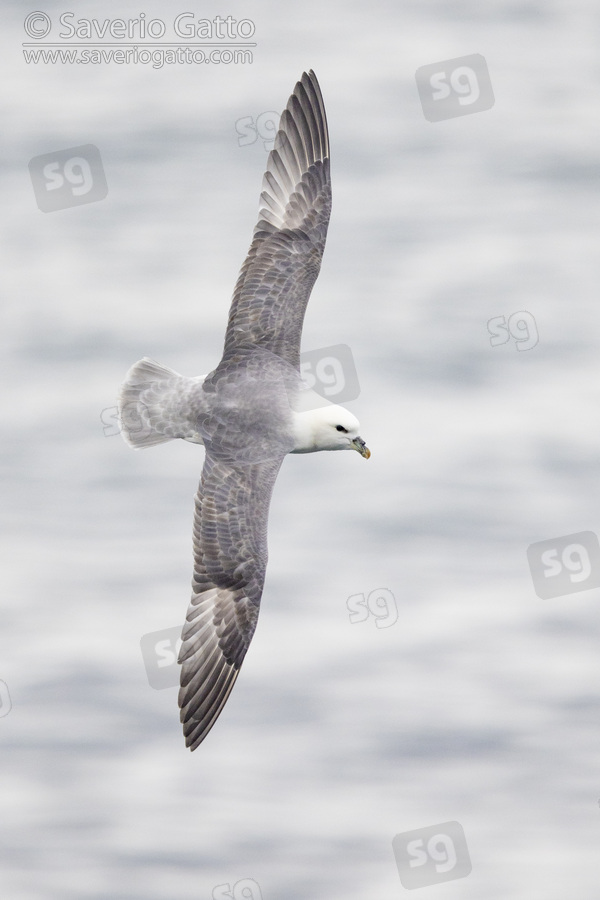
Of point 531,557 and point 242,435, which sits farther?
point 531,557

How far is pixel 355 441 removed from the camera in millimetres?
13188

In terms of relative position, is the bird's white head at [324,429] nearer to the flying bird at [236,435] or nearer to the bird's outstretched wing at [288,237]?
the flying bird at [236,435]

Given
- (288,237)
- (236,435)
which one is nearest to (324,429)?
(236,435)

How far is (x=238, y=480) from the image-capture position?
41.9ft

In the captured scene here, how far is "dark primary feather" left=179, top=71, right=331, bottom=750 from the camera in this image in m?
12.8

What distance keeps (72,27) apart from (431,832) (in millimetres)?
13985

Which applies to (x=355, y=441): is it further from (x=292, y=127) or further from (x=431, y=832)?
(x=431, y=832)

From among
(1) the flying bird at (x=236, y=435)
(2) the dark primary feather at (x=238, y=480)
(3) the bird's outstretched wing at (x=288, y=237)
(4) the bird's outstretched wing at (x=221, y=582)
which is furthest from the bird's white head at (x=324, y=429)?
(3) the bird's outstretched wing at (x=288, y=237)

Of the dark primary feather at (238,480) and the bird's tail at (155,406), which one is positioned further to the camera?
the bird's tail at (155,406)

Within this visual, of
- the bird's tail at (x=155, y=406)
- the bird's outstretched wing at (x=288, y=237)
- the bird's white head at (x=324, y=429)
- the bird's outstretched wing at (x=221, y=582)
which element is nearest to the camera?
the bird's outstretched wing at (x=221, y=582)

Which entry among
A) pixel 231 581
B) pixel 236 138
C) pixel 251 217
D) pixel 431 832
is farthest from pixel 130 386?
pixel 236 138

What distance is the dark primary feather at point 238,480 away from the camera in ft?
42.0

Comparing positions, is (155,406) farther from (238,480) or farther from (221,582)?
(221,582)

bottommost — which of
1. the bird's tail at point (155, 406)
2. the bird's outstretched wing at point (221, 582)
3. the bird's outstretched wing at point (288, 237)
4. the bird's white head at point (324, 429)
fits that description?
the bird's outstretched wing at point (221, 582)
